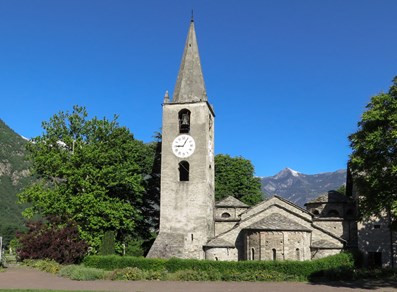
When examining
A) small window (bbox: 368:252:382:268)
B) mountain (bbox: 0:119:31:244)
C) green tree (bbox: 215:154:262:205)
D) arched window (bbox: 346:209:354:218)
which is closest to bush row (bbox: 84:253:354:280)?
small window (bbox: 368:252:382:268)

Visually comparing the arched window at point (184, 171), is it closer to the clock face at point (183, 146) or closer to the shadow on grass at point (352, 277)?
the clock face at point (183, 146)

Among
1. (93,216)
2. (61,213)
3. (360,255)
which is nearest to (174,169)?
(93,216)

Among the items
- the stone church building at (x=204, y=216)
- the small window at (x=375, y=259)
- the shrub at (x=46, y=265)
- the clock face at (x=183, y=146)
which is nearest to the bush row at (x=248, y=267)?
the stone church building at (x=204, y=216)

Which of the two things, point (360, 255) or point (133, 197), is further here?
point (133, 197)

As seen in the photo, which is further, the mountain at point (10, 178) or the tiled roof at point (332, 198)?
the mountain at point (10, 178)

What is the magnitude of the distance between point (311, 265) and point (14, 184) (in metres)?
137

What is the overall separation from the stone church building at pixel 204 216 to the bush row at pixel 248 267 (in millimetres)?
3299

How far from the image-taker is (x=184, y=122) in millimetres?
38719

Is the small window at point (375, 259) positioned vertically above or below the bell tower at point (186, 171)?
below

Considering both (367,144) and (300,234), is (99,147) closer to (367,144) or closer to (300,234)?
(300,234)

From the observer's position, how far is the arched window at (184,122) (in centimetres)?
3885

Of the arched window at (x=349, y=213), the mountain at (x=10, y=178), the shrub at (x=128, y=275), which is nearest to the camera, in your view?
the shrub at (x=128, y=275)

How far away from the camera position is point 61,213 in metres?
36.9

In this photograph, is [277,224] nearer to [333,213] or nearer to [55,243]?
[333,213]
